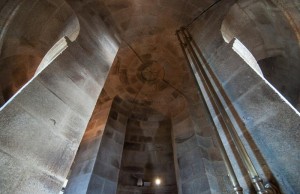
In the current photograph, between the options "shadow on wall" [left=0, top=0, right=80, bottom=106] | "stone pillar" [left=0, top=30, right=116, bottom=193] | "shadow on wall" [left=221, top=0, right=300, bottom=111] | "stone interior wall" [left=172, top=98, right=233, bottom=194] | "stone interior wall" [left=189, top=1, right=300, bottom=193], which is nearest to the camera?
"stone interior wall" [left=189, top=1, right=300, bottom=193]

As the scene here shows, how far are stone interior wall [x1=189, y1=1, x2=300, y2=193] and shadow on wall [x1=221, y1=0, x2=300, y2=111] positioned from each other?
1092mm

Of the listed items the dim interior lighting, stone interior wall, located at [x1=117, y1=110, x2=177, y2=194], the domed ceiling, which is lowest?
the dim interior lighting

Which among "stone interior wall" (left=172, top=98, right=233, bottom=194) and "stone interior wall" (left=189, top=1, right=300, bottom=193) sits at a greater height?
"stone interior wall" (left=172, top=98, right=233, bottom=194)

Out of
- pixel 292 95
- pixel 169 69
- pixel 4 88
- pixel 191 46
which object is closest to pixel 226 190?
pixel 292 95

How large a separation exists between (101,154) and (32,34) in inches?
121

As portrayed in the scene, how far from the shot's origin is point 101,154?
5.14m

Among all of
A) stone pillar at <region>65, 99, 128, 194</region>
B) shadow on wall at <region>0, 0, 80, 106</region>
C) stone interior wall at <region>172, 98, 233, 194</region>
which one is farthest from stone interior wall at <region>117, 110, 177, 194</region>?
shadow on wall at <region>0, 0, 80, 106</region>

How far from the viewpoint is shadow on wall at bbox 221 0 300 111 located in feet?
12.3

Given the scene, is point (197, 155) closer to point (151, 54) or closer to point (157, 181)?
point (157, 181)

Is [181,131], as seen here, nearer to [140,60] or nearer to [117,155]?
[117,155]

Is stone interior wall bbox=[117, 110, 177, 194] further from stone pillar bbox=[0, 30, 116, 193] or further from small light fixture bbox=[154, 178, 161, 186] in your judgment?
stone pillar bbox=[0, 30, 116, 193]

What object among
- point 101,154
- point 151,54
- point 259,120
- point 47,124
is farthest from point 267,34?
point 101,154

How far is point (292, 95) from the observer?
4.54 meters

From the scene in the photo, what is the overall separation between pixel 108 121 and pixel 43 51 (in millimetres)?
2550
